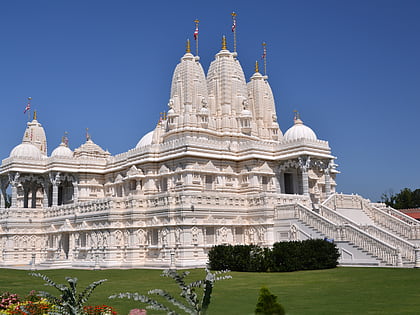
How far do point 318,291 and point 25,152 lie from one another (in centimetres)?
4385

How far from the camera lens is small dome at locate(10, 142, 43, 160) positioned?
5459cm

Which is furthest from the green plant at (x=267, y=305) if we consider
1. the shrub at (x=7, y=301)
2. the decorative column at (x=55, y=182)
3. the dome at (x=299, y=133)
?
the decorative column at (x=55, y=182)

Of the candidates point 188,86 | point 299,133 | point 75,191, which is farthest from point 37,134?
point 299,133

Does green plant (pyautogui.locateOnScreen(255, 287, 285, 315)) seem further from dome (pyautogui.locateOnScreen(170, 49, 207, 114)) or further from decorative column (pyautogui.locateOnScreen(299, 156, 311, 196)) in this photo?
dome (pyautogui.locateOnScreen(170, 49, 207, 114))

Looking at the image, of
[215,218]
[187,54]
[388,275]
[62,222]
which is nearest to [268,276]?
[388,275]

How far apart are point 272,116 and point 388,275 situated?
111ft

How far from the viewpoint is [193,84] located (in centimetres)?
5012

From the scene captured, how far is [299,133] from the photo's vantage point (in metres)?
48.5

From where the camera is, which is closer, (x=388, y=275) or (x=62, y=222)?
(x=388, y=275)

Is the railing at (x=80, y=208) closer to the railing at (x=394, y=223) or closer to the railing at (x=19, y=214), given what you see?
the railing at (x=19, y=214)

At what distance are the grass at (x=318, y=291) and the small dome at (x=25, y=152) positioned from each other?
3069 centimetres

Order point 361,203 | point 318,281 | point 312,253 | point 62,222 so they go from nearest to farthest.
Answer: point 318,281 → point 312,253 → point 361,203 → point 62,222

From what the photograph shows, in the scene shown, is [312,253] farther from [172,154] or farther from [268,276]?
[172,154]

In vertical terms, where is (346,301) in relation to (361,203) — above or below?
below
